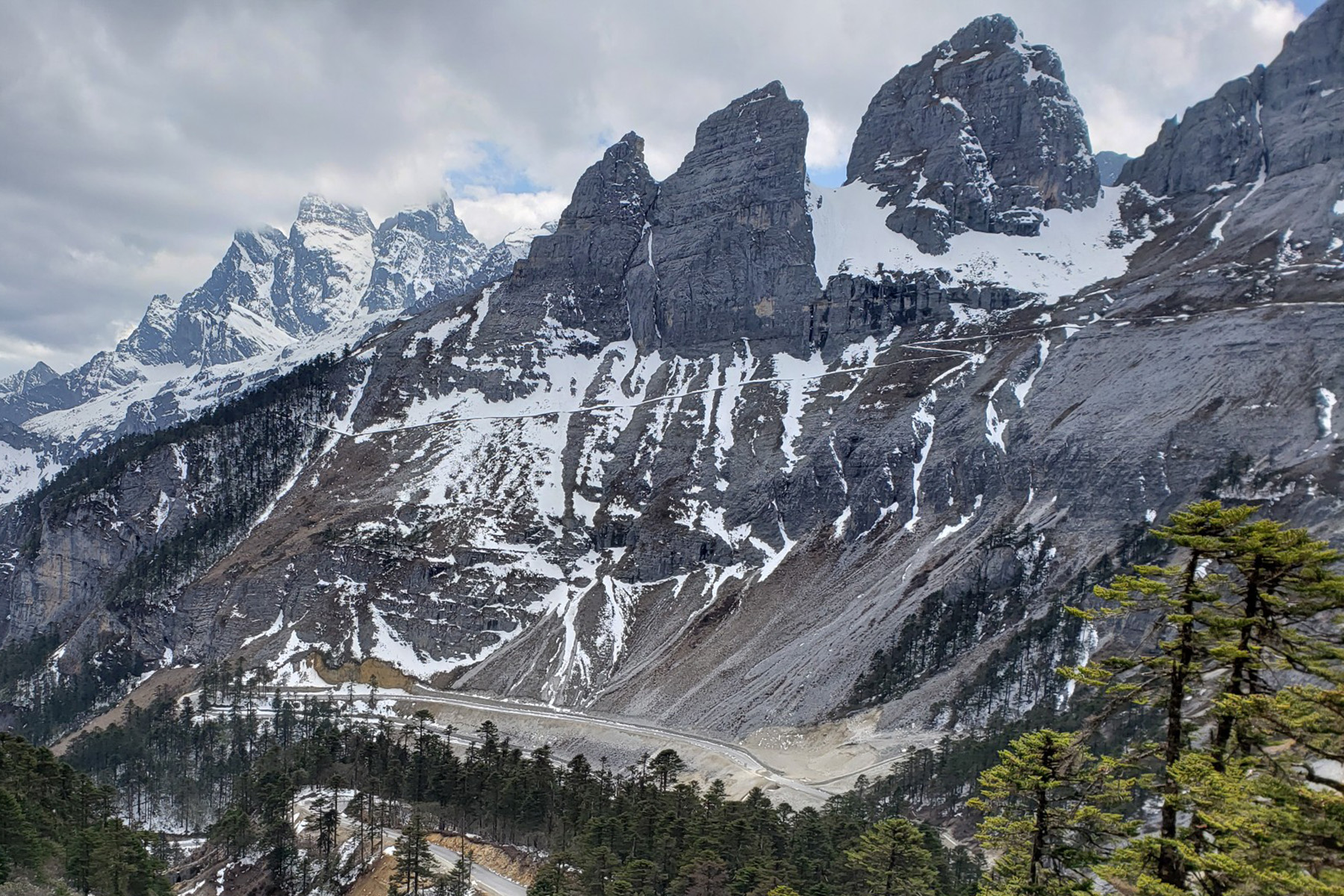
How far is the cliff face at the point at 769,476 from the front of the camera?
4240 inches

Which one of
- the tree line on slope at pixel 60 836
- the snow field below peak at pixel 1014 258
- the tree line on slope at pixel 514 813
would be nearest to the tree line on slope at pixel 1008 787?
the tree line on slope at pixel 514 813

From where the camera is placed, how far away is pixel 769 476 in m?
155

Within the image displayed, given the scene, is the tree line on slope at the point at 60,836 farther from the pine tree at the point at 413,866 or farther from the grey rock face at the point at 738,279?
the grey rock face at the point at 738,279

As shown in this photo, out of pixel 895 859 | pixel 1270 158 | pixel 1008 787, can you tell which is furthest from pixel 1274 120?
pixel 1008 787

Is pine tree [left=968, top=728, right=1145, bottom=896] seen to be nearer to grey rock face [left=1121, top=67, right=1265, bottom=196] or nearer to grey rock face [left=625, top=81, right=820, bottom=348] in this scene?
grey rock face [left=625, top=81, right=820, bottom=348]

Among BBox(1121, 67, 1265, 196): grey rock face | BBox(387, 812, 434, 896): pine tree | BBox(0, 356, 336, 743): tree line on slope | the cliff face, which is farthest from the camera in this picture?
BBox(1121, 67, 1265, 196): grey rock face

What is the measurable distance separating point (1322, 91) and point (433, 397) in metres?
197

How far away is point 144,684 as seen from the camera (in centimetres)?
14538

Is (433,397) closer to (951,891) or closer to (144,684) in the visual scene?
(144,684)

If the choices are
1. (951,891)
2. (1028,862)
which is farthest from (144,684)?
(1028,862)

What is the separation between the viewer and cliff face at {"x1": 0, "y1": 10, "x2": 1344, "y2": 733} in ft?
353

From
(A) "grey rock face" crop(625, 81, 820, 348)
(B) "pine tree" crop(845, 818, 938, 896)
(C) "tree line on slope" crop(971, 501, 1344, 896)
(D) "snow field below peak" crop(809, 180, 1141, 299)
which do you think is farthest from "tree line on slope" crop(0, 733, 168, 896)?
(D) "snow field below peak" crop(809, 180, 1141, 299)

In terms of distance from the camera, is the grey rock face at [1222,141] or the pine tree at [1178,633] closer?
the pine tree at [1178,633]

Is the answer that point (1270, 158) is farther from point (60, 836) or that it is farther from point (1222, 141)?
point (60, 836)
